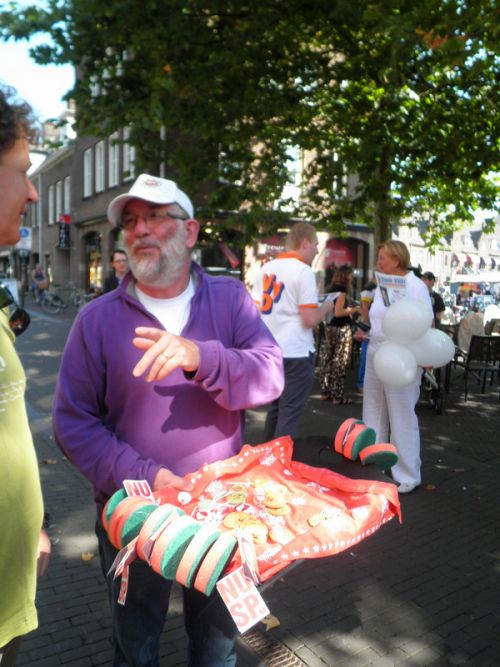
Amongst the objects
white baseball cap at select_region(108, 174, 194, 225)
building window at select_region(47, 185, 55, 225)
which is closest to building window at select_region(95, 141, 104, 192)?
building window at select_region(47, 185, 55, 225)

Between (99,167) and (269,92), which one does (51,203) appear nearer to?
(99,167)

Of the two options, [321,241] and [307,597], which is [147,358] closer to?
[307,597]

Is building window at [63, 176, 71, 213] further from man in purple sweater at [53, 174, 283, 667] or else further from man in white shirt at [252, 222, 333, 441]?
man in purple sweater at [53, 174, 283, 667]

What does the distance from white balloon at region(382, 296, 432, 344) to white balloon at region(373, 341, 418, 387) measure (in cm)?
12

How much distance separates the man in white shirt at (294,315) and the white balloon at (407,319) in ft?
1.82

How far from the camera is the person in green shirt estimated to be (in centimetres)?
136

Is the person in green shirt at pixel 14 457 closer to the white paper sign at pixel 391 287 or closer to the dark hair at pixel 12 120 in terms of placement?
the dark hair at pixel 12 120

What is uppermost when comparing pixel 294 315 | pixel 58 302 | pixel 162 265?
pixel 162 265

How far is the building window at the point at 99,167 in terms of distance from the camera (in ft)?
87.7

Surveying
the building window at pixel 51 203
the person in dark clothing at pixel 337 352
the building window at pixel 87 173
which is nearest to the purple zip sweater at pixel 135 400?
the person in dark clothing at pixel 337 352

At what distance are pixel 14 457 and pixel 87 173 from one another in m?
29.5

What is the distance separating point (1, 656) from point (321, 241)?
22.8m

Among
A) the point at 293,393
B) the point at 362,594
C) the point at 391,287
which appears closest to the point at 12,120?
the point at 362,594

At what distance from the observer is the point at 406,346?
15.5 feet
